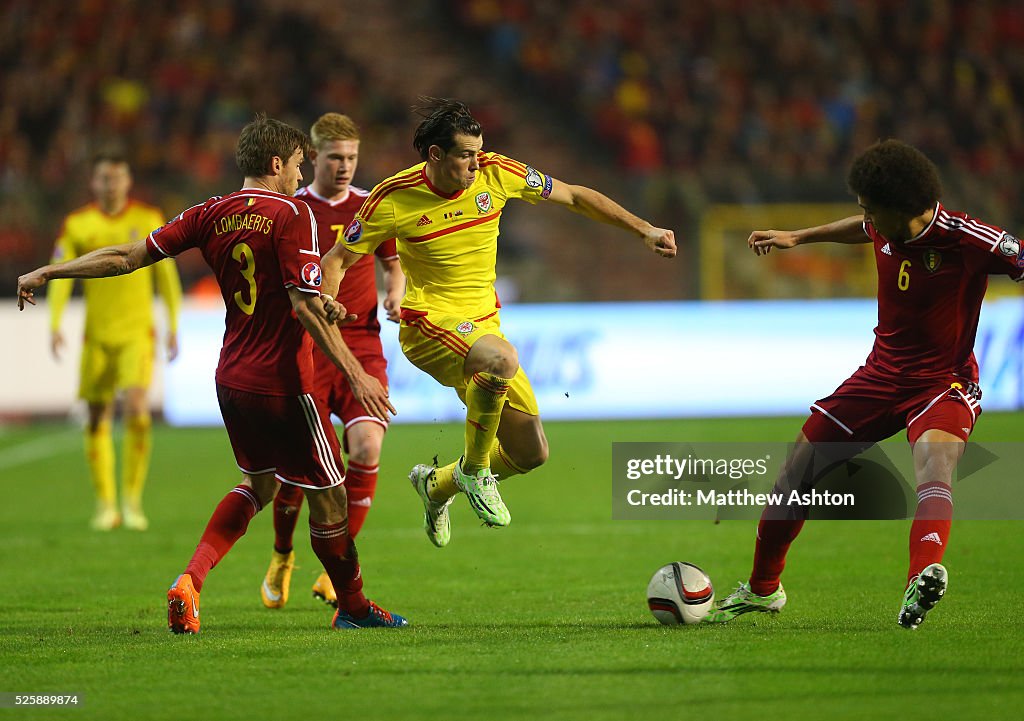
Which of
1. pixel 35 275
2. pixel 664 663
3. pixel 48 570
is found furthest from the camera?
pixel 48 570

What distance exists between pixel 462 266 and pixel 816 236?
1.70m

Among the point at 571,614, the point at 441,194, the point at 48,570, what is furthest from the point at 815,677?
the point at 48,570

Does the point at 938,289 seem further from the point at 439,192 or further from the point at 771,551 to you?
the point at 439,192

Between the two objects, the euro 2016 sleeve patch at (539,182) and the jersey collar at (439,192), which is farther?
the euro 2016 sleeve patch at (539,182)

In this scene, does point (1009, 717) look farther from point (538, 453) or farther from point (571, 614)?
point (538, 453)

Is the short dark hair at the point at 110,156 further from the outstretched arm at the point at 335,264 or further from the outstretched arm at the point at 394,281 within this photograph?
the outstretched arm at the point at 335,264

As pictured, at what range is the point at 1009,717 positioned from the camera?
4.18 meters

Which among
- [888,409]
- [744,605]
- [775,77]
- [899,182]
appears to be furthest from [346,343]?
[775,77]

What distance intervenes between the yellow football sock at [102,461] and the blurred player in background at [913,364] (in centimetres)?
560

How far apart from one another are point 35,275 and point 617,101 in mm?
17820

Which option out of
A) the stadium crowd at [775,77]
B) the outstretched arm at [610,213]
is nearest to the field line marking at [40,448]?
the outstretched arm at [610,213]

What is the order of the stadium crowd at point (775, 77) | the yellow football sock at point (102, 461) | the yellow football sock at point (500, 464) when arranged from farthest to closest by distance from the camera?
the stadium crowd at point (775, 77)
the yellow football sock at point (102, 461)
the yellow football sock at point (500, 464)

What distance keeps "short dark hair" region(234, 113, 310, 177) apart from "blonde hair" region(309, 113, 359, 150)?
1.07 metres

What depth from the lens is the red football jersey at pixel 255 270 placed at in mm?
5770
